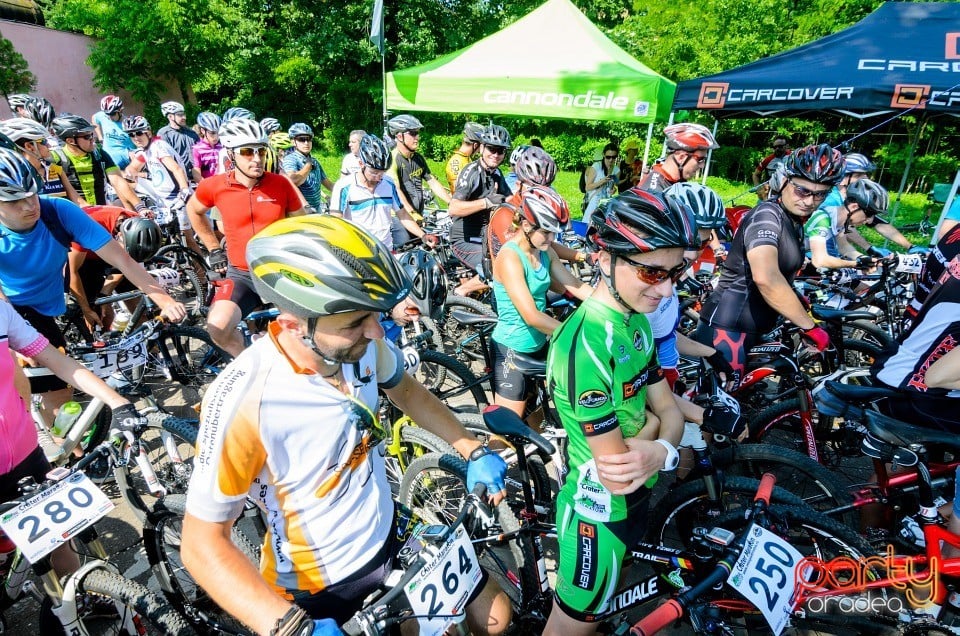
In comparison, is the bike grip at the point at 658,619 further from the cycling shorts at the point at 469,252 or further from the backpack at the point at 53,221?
the cycling shorts at the point at 469,252

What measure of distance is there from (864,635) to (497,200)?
5.41m

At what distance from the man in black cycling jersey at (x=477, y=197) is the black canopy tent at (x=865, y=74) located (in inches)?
166

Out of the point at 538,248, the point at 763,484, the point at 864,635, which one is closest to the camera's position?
the point at 763,484

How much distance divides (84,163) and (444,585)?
855 cm

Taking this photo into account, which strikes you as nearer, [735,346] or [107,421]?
[735,346]

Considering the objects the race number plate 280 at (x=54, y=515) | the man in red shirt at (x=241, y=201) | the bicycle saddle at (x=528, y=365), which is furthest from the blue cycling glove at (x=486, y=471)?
the man in red shirt at (x=241, y=201)

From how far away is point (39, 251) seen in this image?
12.7ft

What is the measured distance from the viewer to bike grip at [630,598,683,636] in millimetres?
2111

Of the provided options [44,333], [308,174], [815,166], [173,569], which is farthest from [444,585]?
[308,174]

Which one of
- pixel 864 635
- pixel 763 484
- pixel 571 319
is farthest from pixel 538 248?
pixel 864 635

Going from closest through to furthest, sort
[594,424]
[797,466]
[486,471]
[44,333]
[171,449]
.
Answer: [594,424], [486,471], [797,466], [171,449], [44,333]

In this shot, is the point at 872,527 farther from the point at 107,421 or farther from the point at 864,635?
the point at 107,421

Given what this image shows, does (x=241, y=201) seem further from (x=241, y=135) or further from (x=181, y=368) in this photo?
(x=181, y=368)

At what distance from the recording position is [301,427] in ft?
5.55
